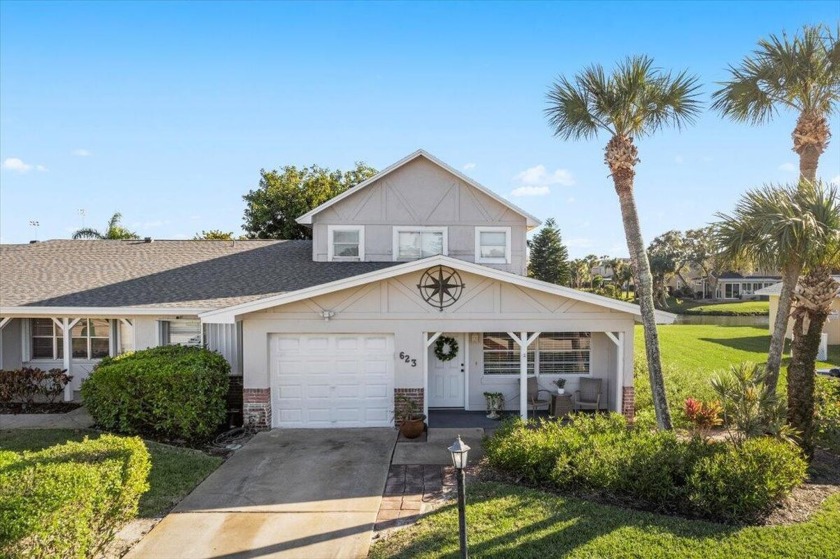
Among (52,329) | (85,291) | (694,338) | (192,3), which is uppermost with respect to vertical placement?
(192,3)

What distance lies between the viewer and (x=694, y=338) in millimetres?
27281

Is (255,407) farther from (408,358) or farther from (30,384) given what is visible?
(30,384)

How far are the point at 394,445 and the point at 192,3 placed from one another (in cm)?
1194

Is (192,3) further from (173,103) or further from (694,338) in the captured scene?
(694,338)

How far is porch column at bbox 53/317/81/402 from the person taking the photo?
40.8ft

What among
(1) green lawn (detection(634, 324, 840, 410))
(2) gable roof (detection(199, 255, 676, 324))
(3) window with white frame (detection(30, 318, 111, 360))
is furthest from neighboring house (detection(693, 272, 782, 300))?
(3) window with white frame (detection(30, 318, 111, 360))

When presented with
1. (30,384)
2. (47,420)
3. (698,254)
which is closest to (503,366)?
(47,420)

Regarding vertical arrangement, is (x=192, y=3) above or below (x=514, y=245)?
above

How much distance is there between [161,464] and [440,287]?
21.8ft

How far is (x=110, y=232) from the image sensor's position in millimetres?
34438

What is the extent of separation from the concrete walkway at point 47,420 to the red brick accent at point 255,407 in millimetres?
3699

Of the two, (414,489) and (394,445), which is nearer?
(414,489)

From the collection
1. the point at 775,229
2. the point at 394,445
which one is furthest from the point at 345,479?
the point at 775,229

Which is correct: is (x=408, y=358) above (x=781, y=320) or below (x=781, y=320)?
below
